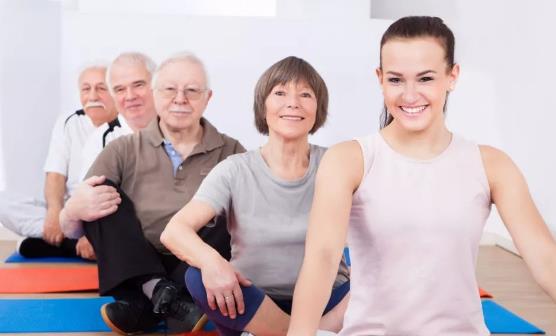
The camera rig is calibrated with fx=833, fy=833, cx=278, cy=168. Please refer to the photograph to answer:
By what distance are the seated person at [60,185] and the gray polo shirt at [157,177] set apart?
4.24 ft

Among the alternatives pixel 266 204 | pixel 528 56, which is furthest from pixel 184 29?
pixel 266 204

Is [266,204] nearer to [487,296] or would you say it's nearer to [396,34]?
[396,34]

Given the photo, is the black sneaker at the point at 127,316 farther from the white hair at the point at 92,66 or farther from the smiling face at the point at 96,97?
the white hair at the point at 92,66

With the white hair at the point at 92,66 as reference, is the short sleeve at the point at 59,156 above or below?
below

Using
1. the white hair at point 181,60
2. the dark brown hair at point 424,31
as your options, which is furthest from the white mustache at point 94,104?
the dark brown hair at point 424,31

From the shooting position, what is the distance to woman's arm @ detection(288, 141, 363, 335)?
1.38 metres

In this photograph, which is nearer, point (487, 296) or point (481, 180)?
point (481, 180)

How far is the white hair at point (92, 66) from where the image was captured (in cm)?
469

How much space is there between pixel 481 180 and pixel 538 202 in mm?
2848

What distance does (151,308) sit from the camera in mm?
2551

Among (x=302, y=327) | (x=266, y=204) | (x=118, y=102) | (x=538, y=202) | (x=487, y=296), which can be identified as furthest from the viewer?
(x=538, y=202)

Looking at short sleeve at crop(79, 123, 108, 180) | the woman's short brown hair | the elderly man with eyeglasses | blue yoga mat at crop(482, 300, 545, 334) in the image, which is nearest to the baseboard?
short sleeve at crop(79, 123, 108, 180)

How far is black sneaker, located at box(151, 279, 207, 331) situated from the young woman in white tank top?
0.99m

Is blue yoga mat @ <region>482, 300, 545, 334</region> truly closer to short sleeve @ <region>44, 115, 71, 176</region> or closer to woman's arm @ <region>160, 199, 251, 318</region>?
woman's arm @ <region>160, 199, 251, 318</region>
